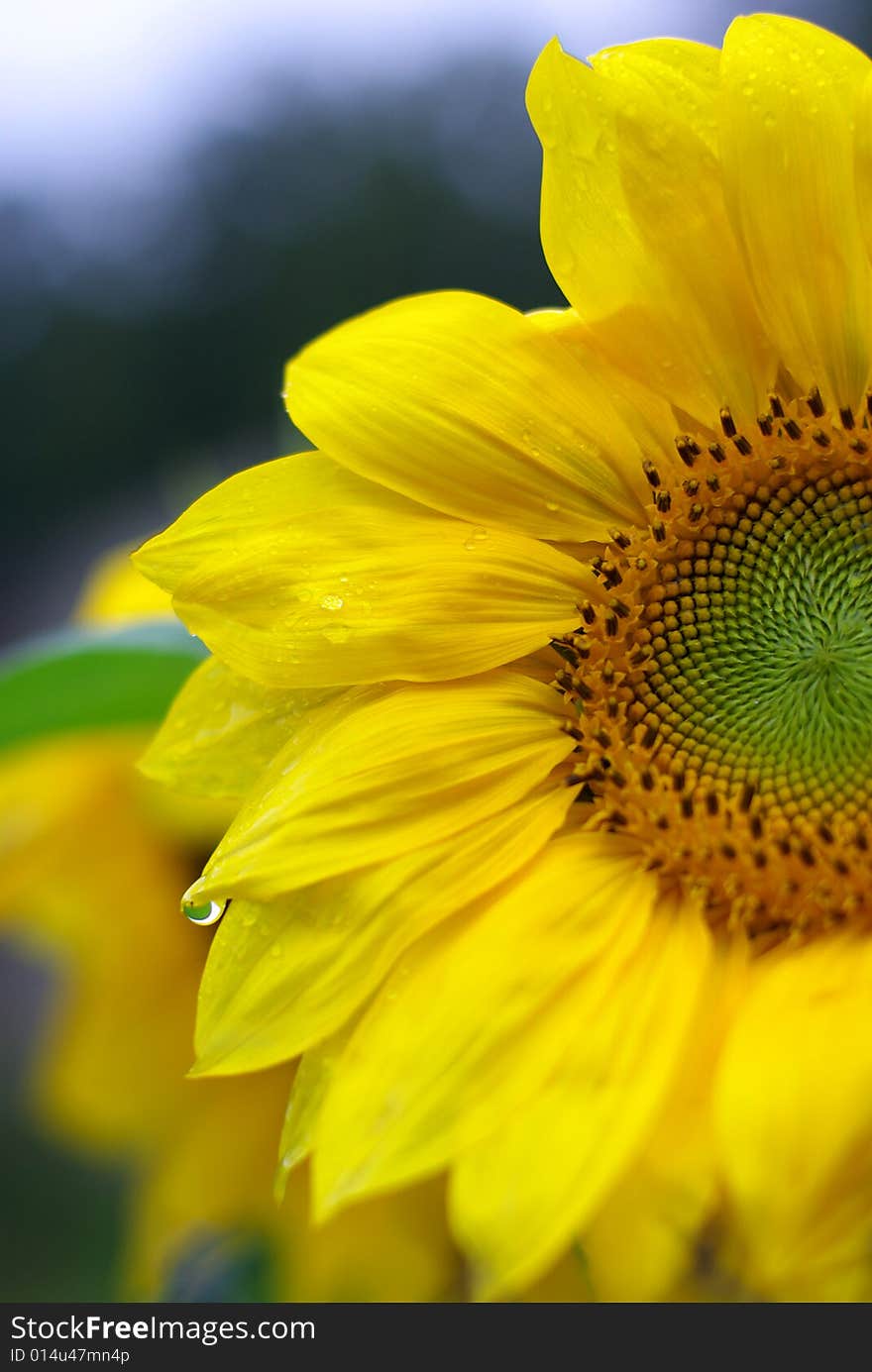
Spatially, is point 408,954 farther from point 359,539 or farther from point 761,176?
point 761,176

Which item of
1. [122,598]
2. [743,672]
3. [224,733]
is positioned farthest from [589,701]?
[122,598]

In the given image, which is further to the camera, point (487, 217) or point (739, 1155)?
point (487, 217)

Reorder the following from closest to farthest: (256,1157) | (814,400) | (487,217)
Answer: (814,400) < (256,1157) < (487,217)

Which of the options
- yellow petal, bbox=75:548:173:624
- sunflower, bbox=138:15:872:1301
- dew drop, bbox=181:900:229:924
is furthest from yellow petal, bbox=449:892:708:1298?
yellow petal, bbox=75:548:173:624

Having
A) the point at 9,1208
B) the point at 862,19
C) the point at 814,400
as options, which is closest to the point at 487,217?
the point at 862,19

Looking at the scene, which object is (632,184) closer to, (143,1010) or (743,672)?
(743,672)

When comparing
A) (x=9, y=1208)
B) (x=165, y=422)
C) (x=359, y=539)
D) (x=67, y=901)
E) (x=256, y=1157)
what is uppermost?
(x=359, y=539)
